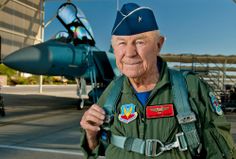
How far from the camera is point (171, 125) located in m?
1.45

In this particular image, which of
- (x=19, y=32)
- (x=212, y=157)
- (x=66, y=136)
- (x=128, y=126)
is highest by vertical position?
(x=19, y=32)

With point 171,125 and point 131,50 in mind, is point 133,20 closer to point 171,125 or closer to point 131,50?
point 131,50

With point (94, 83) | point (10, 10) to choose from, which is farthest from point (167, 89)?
point (10, 10)

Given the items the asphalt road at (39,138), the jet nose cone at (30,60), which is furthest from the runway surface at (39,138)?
the jet nose cone at (30,60)

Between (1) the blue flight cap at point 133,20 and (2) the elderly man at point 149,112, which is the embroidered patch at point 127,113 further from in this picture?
(1) the blue flight cap at point 133,20

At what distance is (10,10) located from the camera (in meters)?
43.7

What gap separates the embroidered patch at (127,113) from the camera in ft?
4.88

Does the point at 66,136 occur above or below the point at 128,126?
below

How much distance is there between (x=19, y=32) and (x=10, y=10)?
3.18m

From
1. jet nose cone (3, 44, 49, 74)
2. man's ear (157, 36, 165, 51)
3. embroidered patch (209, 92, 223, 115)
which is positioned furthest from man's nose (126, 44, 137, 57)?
jet nose cone (3, 44, 49, 74)

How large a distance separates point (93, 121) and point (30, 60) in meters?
9.48

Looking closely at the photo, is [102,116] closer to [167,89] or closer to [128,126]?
[128,126]

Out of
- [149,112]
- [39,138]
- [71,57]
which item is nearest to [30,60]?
[71,57]

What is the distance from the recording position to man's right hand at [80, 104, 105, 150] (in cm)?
146
